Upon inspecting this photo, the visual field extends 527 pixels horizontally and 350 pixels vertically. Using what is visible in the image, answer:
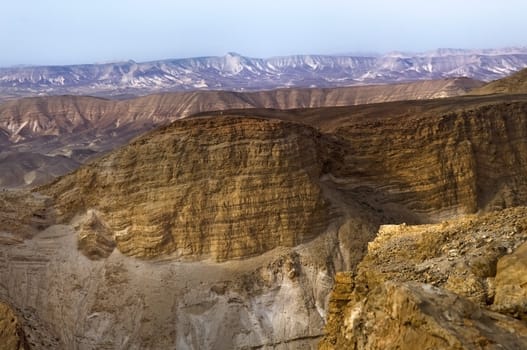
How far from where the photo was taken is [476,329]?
25.5 feet

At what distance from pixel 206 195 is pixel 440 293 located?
73.0ft

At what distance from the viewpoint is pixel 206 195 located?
2997 centimetres

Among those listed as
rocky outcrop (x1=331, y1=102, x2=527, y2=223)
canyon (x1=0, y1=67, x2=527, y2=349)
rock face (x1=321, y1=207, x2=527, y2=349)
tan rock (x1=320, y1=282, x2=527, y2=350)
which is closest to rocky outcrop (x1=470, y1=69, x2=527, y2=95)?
rocky outcrop (x1=331, y1=102, x2=527, y2=223)

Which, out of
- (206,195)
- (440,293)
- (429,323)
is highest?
(440,293)

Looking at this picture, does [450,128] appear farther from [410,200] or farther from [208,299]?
[208,299]

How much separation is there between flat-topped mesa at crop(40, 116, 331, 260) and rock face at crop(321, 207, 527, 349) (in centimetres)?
1596

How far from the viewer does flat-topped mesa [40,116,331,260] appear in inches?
1168

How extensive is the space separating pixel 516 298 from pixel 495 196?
3068 centimetres

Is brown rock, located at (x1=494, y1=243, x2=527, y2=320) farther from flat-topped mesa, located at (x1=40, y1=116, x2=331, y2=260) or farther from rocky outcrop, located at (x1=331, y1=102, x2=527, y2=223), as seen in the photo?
rocky outcrop, located at (x1=331, y1=102, x2=527, y2=223)

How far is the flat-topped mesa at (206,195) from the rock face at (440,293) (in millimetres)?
15963

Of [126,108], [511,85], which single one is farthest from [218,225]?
[126,108]

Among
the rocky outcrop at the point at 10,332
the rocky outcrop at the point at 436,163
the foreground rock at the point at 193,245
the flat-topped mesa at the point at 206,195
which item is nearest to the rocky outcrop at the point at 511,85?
the rocky outcrop at the point at 436,163

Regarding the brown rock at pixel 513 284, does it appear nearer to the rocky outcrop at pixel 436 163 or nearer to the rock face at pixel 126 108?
the rocky outcrop at pixel 436 163

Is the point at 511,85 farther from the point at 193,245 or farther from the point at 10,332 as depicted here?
the point at 10,332
